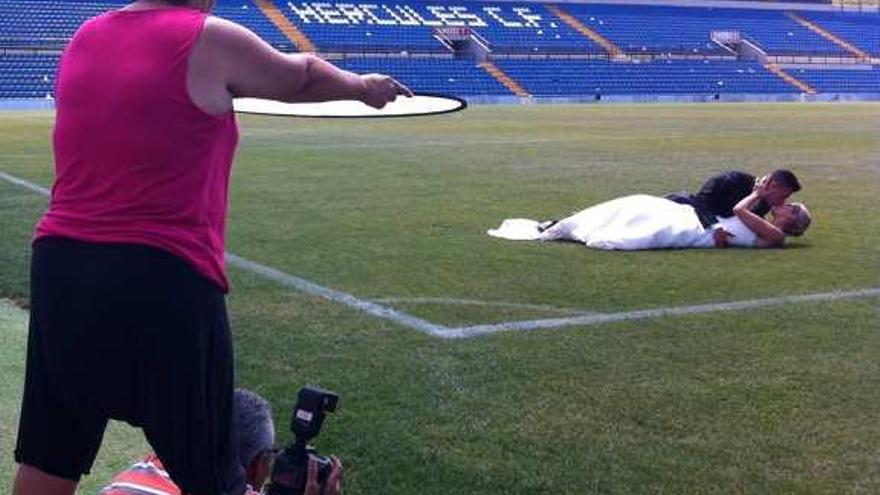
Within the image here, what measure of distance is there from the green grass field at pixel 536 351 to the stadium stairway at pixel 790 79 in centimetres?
4716

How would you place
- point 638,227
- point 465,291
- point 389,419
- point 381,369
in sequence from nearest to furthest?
point 389,419, point 381,369, point 465,291, point 638,227

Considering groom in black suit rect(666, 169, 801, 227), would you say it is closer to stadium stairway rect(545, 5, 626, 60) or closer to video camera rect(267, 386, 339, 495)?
video camera rect(267, 386, 339, 495)

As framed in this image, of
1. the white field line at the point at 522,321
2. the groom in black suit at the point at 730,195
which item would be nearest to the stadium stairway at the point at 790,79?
the groom in black suit at the point at 730,195

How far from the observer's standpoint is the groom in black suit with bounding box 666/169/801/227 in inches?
359

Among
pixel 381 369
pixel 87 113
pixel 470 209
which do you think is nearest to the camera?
pixel 87 113

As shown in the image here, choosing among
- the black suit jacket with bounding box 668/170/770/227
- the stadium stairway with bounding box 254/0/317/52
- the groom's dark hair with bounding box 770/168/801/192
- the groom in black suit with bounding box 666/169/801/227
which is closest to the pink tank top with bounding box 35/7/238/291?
the groom's dark hair with bounding box 770/168/801/192

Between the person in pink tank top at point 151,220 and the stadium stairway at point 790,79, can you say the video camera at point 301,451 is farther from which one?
the stadium stairway at point 790,79

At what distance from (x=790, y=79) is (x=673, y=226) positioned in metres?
53.4

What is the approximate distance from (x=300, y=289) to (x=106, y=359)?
191 inches

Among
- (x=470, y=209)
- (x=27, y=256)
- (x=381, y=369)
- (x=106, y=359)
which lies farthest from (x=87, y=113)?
(x=470, y=209)

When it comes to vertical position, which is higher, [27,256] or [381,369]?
[381,369]

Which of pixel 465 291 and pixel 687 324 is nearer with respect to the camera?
pixel 687 324

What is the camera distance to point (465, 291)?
728cm

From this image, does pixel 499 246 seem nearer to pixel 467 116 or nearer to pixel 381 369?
pixel 381 369
